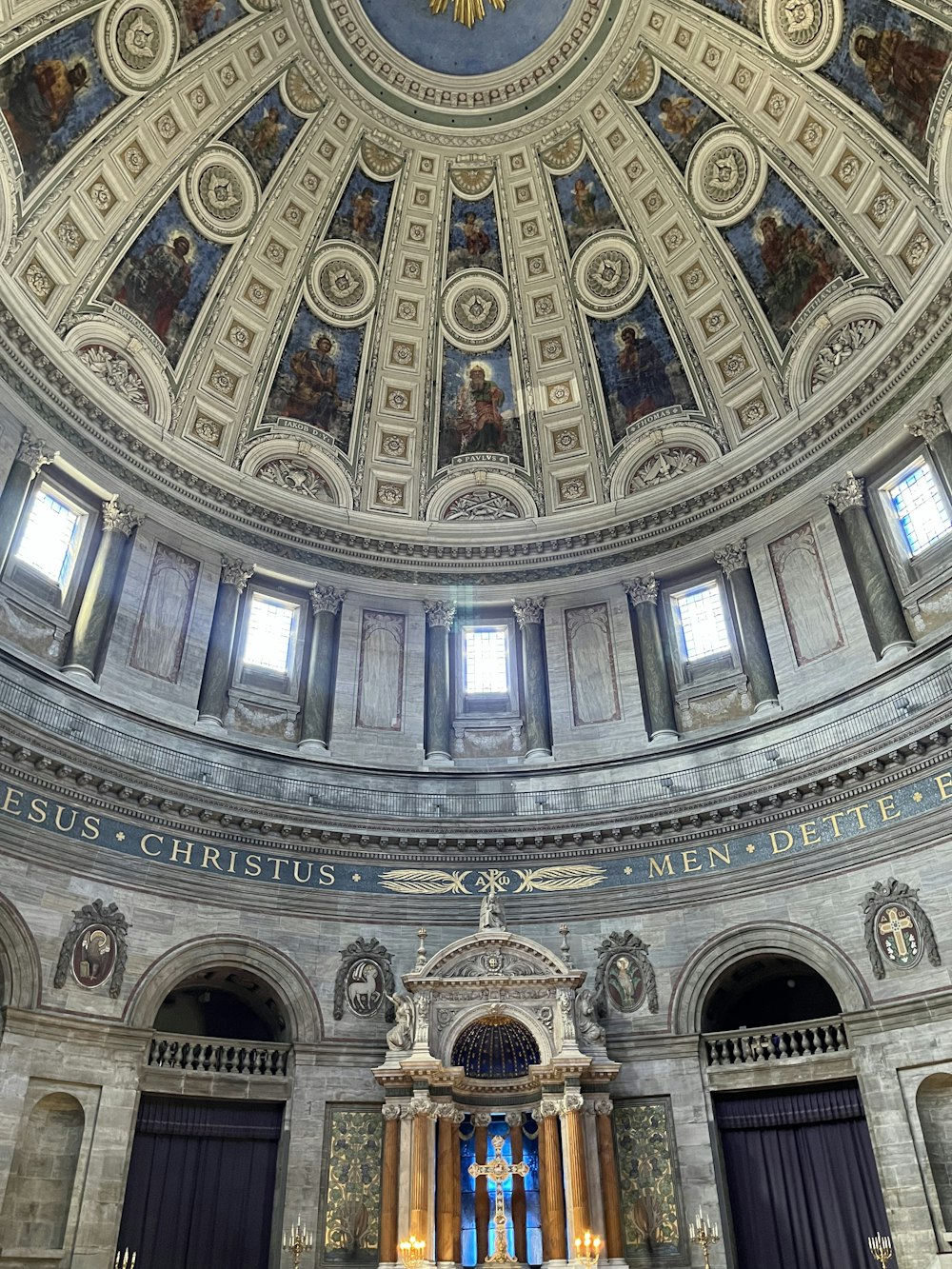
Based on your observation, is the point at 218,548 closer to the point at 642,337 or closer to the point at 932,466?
the point at 642,337

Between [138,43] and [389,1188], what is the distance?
2788 centimetres

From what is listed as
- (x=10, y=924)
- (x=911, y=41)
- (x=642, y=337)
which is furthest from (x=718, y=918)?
(x=911, y=41)

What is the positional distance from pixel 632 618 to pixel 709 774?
5323mm

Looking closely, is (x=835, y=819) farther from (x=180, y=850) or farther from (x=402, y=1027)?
(x=180, y=850)

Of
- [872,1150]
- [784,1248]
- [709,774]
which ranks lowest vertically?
[784,1248]

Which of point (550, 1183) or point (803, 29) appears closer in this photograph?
point (550, 1183)

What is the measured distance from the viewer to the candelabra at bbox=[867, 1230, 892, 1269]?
1766 cm

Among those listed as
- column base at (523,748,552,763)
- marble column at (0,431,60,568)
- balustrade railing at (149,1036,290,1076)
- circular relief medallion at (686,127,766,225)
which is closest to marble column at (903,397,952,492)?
marble column at (0,431,60,568)

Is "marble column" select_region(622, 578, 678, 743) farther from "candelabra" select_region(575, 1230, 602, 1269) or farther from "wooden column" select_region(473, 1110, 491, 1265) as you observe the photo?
"candelabra" select_region(575, 1230, 602, 1269)

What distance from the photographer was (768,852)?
22234 millimetres

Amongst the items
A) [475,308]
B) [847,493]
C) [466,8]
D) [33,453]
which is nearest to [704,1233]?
[847,493]

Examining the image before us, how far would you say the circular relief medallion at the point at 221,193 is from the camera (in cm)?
2880

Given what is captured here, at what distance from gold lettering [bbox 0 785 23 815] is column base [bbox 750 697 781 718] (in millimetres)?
16483

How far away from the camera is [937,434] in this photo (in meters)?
23.0
